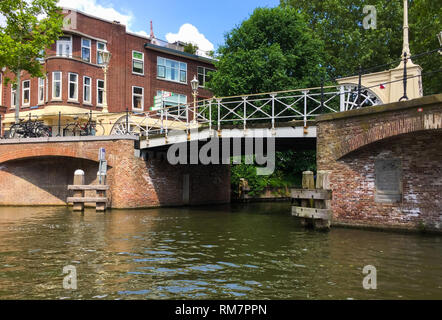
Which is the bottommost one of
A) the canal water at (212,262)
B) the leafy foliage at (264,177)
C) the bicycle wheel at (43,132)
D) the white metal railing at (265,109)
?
the canal water at (212,262)

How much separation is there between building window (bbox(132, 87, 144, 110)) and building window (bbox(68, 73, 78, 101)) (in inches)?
201

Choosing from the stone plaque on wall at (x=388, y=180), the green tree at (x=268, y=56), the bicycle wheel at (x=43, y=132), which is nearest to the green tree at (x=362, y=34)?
the green tree at (x=268, y=56)

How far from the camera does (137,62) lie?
111 feet

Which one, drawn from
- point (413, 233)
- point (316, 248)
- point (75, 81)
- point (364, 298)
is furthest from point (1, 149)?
point (364, 298)

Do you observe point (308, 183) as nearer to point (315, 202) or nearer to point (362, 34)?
point (315, 202)

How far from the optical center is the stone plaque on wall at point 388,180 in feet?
40.0

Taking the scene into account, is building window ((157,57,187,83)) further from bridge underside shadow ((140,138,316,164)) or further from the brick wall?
the brick wall

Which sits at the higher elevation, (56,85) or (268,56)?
(268,56)

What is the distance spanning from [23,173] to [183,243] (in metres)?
14.4

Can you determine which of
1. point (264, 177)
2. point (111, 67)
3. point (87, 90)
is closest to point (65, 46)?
point (87, 90)

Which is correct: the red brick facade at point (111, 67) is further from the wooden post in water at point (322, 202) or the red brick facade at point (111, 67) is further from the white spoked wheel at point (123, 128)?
the wooden post in water at point (322, 202)

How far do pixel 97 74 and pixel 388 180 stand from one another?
944 inches

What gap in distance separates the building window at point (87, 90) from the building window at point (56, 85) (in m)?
1.78

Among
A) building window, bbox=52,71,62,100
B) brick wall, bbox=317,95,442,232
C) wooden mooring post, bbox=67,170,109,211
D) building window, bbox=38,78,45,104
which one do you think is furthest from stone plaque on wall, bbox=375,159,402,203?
building window, bbox=38,78,45,104
